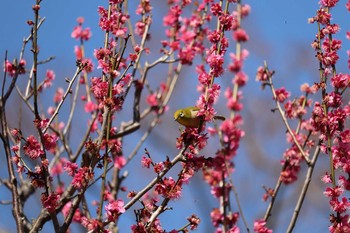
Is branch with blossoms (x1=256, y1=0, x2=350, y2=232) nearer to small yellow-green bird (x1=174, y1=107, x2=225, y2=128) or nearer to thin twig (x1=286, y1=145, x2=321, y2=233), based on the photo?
thin twig (x1=286, y1=145, x2=321, y2=233)

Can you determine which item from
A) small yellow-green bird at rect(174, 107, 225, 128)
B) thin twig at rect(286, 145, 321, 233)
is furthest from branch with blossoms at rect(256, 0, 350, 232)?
small yellow-green bird at rect(174, 107, 225, 128)

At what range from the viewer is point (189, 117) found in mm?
3730

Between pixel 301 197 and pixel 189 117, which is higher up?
pixel 189 117

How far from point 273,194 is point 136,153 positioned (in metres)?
2.94

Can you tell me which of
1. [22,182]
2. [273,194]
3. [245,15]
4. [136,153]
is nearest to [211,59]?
[245,15]

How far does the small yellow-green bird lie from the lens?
3701 millimetres

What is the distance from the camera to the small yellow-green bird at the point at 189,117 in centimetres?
370

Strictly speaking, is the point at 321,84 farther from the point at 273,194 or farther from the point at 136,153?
the point at 136,153

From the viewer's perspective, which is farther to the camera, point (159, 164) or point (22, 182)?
point (22, 182)

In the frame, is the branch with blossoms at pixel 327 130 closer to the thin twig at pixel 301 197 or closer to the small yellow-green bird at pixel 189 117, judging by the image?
the thin twig at pixel 301 197

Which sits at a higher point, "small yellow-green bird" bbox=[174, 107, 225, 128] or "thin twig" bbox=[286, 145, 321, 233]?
"small yellow-green bird" bbox=[174, 107, 225, 128]

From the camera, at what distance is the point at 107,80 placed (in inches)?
158


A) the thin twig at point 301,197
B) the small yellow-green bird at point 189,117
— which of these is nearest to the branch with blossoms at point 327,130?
the thin twig at point 301,197

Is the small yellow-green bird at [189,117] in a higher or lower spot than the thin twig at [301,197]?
higher
